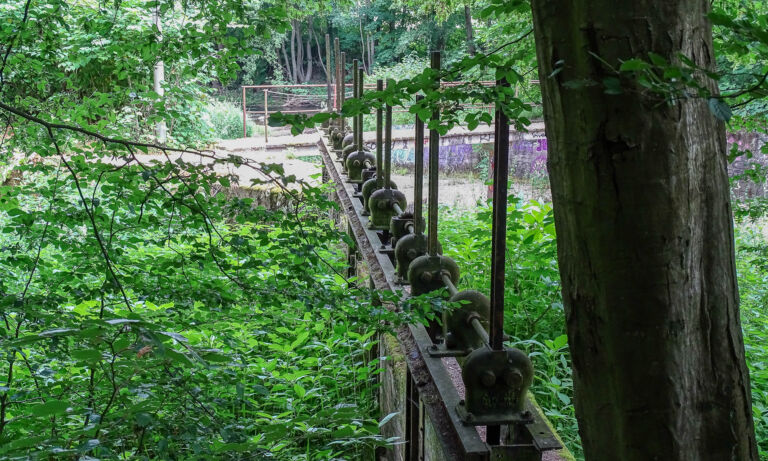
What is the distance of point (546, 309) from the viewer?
4855 mm

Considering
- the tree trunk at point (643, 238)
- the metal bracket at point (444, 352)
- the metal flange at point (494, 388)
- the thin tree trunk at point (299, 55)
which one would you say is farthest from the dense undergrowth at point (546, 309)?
the thin tree trunk at point (299, 55)

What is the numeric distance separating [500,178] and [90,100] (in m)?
2.23

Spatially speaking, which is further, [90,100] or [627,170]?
[90,100]

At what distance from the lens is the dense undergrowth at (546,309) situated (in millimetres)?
4012

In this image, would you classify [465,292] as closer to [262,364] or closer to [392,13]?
[262,364]

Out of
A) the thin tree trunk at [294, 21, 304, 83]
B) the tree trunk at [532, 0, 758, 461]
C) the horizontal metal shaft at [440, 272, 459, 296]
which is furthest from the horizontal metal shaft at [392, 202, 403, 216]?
the thin tree trunk at [294, 21, 304, 83]

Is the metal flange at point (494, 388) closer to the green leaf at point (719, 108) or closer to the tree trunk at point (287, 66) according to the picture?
the green leaf at point (719, 108)

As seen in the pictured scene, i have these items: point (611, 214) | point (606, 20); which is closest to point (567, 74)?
point (606, 20)

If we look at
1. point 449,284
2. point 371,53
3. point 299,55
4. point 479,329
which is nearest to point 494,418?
point 479,329

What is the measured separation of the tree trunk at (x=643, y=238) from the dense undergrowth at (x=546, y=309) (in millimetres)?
2585

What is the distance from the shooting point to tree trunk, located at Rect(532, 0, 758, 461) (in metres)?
1.16

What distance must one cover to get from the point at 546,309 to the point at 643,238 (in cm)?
378

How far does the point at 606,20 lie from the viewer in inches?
45.3

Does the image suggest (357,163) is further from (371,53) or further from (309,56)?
(309,56)
